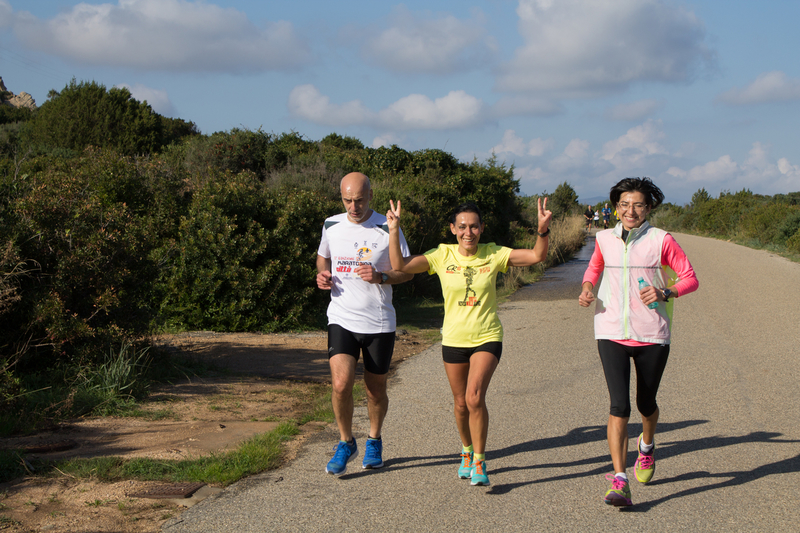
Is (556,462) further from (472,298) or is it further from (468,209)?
(468,209)

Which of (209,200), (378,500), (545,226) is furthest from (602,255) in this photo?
(209,200)

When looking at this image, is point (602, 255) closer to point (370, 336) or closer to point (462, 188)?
point (370, 336)

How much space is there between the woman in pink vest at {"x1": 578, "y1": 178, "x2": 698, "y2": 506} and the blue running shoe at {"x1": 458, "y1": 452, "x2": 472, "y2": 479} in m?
0.85

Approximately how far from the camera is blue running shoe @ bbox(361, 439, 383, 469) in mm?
4562

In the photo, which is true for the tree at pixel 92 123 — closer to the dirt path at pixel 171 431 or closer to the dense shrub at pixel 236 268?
the dense shrub at pixel 236 268

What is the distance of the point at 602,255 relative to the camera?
175 inches

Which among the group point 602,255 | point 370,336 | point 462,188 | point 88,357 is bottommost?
point 88,357

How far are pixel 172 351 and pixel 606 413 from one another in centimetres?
488

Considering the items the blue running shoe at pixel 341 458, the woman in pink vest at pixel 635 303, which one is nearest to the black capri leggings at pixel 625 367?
the woman in pink vest at pixel 635 303

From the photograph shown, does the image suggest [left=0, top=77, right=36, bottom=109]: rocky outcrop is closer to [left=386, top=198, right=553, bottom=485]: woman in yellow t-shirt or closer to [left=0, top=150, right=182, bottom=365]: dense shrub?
[left=0, top=150, right=182, bottom=365]: dense shrub

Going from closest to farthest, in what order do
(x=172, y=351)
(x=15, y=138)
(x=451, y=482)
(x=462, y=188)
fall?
(x=451, y=482)
(x=172, y=351)
(x=462, y=188)
(x=15, y=138)

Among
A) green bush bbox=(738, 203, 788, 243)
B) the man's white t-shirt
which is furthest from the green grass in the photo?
green bush bbox=(738, 203, 788, 243)

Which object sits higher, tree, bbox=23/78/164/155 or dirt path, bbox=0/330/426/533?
tree, bbox=23/78/164/155

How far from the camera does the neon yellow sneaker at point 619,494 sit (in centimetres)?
389
